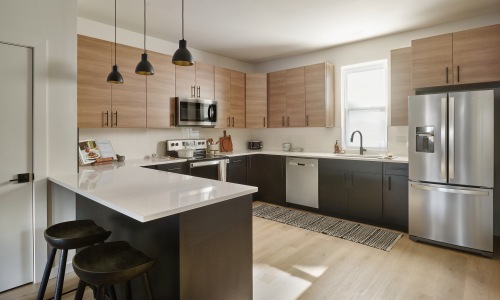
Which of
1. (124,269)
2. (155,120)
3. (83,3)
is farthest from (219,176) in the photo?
(124,269)

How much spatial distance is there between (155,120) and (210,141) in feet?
3.96

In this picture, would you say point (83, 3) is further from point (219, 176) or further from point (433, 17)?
point (433, 17)

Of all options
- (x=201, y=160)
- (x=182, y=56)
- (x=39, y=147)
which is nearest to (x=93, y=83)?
(x=39, y=147)

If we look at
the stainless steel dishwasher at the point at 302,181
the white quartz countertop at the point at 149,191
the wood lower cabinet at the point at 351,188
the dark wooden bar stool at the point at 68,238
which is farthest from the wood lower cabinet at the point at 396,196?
the dark wooden bar stool at the point at 68,238

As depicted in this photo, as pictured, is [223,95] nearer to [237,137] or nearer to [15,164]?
[237,137]

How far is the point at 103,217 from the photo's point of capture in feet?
7.06

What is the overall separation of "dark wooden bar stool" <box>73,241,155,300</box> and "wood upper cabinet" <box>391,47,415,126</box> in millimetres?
3529

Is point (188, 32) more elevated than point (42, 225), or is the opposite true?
point (188, 32)

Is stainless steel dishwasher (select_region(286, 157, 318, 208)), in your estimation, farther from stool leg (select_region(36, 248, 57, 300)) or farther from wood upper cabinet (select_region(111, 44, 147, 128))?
stool leg (select_region(36, 248, 57, 300))

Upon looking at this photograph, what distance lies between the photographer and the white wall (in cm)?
227

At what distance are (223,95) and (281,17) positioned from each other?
1.74 meters

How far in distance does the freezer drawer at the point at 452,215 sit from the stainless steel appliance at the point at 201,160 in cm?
255

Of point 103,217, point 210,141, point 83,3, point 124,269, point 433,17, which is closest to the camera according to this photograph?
point 124,269

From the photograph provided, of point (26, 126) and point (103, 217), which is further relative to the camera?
point (26, 126)
